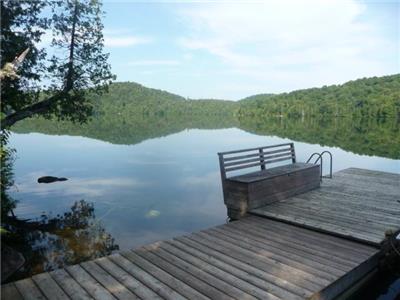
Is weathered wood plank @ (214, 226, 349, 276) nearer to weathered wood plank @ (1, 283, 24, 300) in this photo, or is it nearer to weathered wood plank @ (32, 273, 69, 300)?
weathered wood plank @ (32, 273, 69, 300)

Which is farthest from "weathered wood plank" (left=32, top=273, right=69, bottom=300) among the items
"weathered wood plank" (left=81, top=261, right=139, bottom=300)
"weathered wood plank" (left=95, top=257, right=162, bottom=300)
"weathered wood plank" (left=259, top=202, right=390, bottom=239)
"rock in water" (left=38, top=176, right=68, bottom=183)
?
"rock in water" (left=38, top=176, right=68, bottom=183)

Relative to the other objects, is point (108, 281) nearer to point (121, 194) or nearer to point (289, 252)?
point (289, 252)

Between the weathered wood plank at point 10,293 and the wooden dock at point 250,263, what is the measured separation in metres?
0.01

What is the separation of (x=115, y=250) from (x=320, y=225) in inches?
217

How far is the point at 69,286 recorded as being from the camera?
520 cm

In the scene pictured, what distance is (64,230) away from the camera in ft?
37.5

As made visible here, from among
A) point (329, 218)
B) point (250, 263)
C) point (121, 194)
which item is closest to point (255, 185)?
point (329, 218)

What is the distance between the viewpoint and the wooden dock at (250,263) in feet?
16.8

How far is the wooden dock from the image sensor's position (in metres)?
5.12

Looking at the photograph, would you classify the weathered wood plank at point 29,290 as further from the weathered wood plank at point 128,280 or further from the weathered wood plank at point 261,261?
the weathered wood plank at point 261,261

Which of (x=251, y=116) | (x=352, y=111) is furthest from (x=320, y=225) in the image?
(x=251, y=116)

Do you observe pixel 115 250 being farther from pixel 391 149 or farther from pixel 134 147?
pixel 391 149

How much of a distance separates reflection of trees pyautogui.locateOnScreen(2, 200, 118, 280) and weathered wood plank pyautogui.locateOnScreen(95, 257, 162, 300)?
320 cm

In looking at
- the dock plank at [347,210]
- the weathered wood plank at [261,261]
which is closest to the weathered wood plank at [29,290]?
the weathered wood plank at [261,261]
